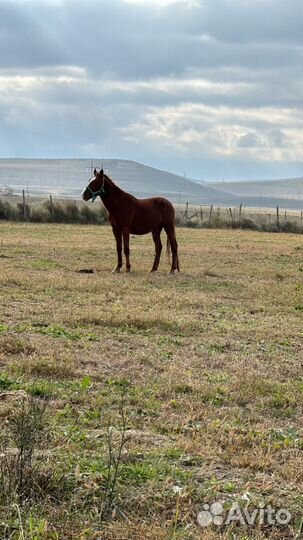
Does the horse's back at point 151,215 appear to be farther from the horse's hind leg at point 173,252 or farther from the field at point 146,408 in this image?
the field at point 146,408

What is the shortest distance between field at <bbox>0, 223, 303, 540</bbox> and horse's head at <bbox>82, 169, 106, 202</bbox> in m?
3.19

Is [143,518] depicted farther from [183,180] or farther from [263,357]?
[183,180]

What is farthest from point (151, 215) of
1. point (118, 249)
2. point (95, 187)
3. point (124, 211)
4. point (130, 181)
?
point (130, 181)

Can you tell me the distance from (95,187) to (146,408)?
954cm

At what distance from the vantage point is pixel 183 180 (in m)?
162

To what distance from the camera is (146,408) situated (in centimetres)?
502

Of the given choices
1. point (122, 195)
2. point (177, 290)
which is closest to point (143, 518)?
point (177, 290)

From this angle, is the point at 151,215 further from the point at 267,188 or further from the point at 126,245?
the point at 267,188

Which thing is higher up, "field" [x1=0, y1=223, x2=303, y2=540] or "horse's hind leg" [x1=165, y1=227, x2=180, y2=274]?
"horse's hind leg" [x1=165, y1=227, x2=180, y2=274]

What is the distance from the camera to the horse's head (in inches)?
552

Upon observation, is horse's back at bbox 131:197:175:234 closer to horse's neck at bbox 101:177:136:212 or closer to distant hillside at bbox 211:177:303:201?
horse's neck at bbox 101:177:136:212

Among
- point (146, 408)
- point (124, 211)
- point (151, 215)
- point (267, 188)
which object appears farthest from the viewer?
point (267, 188)

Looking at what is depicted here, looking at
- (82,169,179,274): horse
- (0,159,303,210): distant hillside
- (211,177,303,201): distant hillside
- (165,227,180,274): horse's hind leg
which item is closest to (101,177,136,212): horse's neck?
(82,169,179,274): horse

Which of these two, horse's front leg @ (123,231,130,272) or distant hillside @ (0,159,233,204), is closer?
horse's front leg @ (123,231,130,272)
